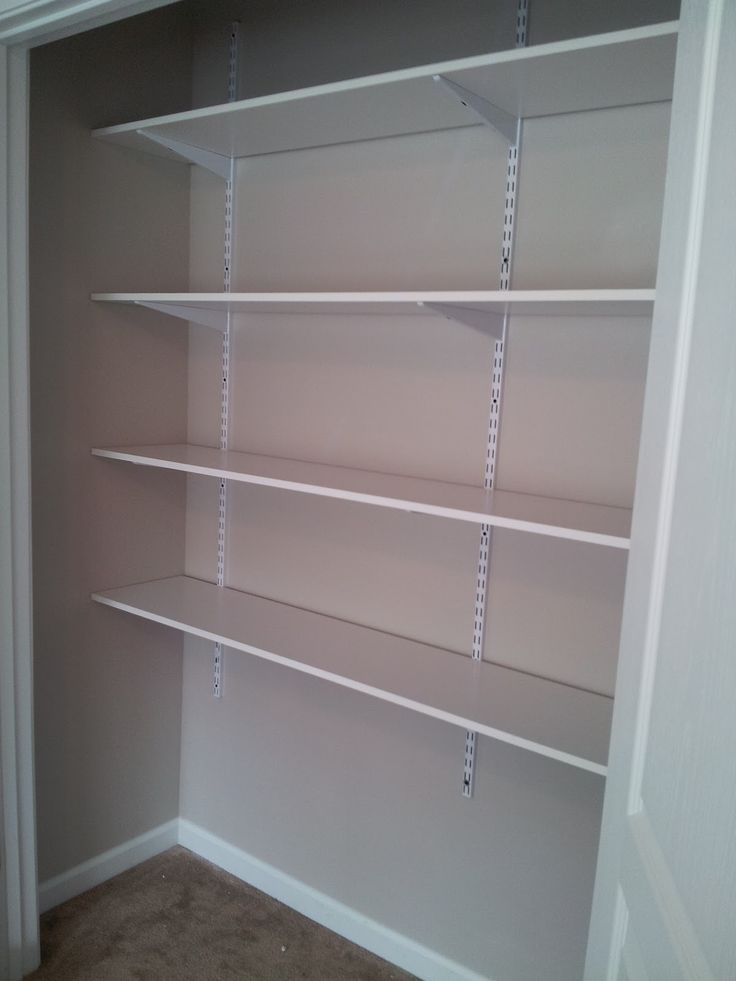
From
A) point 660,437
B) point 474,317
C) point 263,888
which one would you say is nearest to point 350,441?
point 474,317

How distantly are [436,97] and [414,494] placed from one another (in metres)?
0.80

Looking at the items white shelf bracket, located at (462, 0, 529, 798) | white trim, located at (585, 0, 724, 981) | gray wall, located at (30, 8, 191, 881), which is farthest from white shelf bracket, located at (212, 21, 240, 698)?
white trim, located at (585, 0, 724, 981)

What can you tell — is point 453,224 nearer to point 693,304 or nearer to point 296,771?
point 693,304

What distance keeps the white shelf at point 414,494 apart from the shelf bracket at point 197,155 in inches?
30.9

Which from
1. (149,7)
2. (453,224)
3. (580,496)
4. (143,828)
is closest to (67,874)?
(143,828)

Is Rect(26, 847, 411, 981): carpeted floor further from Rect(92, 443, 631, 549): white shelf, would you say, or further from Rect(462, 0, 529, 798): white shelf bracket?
Rect(92, 443, 631, 549): white shelf

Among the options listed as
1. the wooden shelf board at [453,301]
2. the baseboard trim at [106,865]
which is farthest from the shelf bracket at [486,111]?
the baseboard trim at [106,865]

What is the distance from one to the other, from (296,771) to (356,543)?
0.73 meters

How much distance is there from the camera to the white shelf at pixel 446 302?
4.38 ft

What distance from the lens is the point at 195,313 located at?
220cm

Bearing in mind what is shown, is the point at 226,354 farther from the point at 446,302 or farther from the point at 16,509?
the point at 446,302

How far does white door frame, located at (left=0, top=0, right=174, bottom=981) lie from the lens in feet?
5.65

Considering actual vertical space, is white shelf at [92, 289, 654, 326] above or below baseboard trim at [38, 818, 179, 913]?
above

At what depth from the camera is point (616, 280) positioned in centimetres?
162
